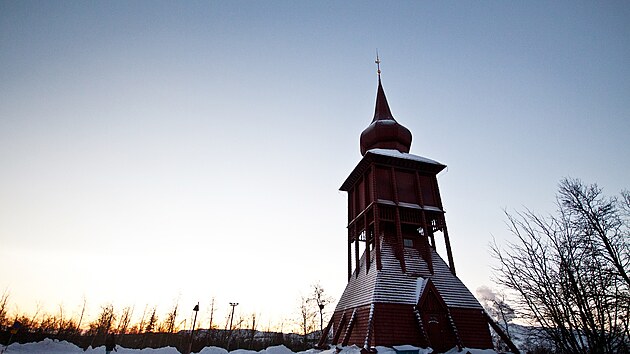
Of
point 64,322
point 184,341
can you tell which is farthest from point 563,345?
point 64,322

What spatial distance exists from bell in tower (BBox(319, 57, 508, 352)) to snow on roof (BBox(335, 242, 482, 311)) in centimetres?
6

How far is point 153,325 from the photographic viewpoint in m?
58.5

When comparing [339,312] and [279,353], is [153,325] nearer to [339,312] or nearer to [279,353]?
[279,353]

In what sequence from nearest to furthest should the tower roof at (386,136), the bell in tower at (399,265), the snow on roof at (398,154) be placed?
1. the bell in tower at (399,265)
2. the snow on roof at (398,154)
3. the tower roof at (386,136)

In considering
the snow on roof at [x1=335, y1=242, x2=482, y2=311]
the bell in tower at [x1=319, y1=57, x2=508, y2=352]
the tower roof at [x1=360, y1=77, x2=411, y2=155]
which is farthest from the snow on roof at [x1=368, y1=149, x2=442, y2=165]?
the snow on roof at [x1=335, y1=242, x2=482, y2=311]

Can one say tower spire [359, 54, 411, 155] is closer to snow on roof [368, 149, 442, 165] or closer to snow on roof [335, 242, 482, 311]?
snow on roof [368, 149, 442, 165]


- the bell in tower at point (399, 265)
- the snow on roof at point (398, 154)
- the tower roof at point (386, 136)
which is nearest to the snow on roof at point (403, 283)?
the bell in tower at point (399, 265)

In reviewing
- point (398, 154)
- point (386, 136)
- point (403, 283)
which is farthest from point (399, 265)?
point (386, 136)

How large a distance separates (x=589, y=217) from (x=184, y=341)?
2226 inches

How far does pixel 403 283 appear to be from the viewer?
2048 cm

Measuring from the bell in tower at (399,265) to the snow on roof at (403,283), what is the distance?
0.20 ft

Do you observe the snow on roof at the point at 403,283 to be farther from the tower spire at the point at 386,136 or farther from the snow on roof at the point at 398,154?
the tower spire at the point at 386,136

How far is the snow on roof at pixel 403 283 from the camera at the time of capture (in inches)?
773

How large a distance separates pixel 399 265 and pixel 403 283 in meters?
1.38
